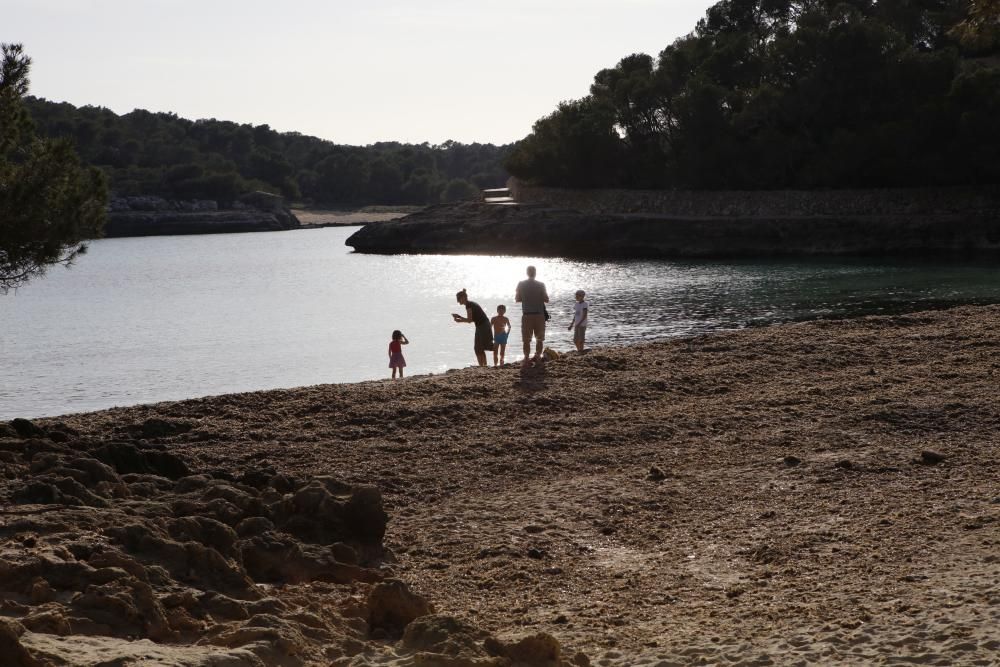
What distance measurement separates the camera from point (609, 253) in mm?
63469

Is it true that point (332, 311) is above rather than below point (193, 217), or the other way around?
below

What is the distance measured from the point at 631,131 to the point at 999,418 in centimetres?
6269

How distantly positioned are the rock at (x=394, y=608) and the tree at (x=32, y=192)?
23.1ft

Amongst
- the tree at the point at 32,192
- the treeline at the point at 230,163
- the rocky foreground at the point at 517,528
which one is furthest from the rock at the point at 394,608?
the treeline at the point at 230,163

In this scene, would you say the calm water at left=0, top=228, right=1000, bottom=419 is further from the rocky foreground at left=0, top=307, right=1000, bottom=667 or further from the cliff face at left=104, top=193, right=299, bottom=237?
the cliff face at left=104, top=193, right=299, bottom=237

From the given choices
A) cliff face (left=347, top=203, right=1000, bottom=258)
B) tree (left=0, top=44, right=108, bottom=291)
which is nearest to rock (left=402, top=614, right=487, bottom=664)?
tree (left=0, top=44, right=108, bottom=291)

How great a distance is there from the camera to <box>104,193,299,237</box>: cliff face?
11219 centimetres

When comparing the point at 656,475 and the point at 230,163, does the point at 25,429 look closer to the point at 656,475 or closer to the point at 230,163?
the point at 656,475

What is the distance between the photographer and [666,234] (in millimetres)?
61219

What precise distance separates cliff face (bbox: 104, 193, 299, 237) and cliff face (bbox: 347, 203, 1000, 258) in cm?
3990

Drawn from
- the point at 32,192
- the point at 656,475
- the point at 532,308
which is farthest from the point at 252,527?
the point at 532,308

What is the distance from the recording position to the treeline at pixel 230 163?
118 m

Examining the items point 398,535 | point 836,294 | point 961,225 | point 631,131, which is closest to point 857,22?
point 961,225

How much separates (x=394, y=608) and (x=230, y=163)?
448ft
